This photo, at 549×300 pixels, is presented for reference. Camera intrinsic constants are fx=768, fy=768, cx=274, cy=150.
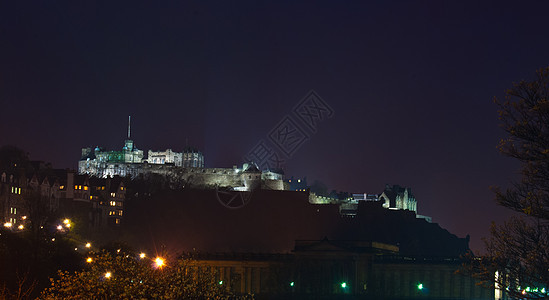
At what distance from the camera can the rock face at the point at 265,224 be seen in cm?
12812

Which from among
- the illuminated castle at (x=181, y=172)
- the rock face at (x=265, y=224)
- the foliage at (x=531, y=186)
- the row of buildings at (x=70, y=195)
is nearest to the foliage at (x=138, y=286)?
the foliage at (x=531, y=186)

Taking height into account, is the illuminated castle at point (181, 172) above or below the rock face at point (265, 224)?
above

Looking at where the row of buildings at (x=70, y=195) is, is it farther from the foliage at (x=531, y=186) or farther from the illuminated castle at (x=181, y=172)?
the foliage at (x=531, y=186)

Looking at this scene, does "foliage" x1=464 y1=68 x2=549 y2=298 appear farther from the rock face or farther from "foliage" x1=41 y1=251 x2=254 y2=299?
the rock face

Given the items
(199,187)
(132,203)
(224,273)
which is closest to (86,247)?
(224,273)

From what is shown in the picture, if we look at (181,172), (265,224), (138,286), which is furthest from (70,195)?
(138,286)

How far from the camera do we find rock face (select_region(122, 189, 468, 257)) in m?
128

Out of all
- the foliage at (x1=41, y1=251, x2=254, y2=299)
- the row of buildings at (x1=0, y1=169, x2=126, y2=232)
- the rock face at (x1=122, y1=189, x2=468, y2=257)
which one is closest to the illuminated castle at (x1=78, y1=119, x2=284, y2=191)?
the rock face at (x1=122, y1=189, x2=468, y2=257)

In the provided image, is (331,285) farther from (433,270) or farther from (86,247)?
(86,247)

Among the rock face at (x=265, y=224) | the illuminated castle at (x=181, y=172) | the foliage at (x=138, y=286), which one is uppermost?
the illuminated castle at (x=181, y=172)

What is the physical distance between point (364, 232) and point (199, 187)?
38785 millimetres

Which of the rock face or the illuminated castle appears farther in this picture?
the illuminated castle

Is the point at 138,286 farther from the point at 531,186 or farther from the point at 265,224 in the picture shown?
the point at 265,224

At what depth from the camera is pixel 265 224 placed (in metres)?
134
